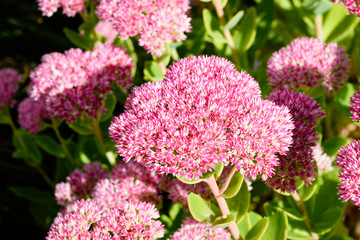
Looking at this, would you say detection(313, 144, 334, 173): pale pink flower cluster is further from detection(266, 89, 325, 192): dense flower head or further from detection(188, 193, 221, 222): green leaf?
detection(188, 193, 221, 222): green leaf

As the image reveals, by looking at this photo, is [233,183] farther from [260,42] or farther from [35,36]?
[35,36]

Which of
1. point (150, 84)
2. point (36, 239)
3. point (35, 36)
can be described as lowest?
point (36, 239)

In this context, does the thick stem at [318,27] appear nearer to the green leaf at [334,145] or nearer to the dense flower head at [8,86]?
the green leaf at [334,145]

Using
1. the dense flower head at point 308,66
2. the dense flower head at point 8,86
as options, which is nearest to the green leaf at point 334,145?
the dense flower head at point 308,66

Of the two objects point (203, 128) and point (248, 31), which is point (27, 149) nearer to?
point (248, 31)

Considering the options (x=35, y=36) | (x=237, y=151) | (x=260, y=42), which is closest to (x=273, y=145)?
(x=237, y=151)

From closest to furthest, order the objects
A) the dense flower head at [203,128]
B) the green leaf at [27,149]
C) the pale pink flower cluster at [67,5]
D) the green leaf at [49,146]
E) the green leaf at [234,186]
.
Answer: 1. the dense flower head at [203,128]
2. the green leaf at [234,186]
3. the pale pink flower cluster at [67,5]
4. the green leaf at [49,146]
5. the green leaf at [27,149]
